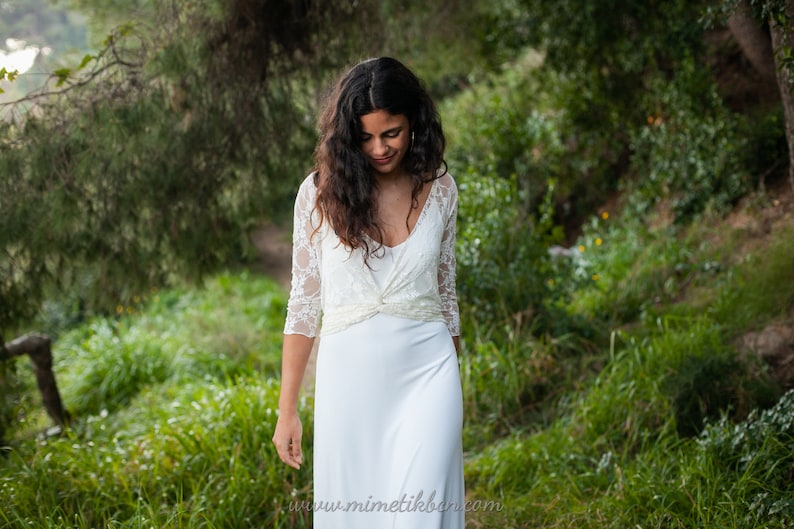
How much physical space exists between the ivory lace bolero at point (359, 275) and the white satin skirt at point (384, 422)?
6 cm

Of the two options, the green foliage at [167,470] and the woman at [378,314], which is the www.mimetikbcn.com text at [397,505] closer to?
the woman at [378,314]

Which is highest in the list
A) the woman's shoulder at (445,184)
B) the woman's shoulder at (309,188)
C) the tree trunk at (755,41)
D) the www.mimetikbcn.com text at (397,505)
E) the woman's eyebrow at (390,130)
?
the tree trunk at (755,41)

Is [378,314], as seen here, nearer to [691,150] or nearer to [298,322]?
[298,322]

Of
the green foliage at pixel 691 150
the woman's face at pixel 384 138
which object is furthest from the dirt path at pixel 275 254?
the woman's face at pixel 384 138

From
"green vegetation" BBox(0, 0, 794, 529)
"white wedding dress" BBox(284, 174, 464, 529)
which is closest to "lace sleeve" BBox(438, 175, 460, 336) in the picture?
"white wedding dress" BBox(284, 174, 464, 529)

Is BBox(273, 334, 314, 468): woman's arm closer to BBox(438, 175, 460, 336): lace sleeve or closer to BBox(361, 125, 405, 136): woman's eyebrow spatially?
BBox(438, 175, 460, 336): lace sleeve

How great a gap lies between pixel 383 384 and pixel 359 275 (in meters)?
0.38

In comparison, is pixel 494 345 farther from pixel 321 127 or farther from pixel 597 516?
pixel 321 127

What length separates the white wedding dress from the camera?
8.35 feet

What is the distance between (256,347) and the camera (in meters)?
8.17

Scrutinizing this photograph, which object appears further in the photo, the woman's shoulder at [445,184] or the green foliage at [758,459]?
the green foliage at [758,459]

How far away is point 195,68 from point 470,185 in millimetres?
2262

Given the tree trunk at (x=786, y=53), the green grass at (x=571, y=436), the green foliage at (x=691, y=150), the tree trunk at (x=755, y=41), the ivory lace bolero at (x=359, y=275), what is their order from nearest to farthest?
the ivory lace bolero at (x=359, y=275)
the tree trunk at (x=786, y=53)
the green grass at (x=571, y=436)
the tree trunk at (x=755, y=41)
the green foliage at (x=691, y=150)

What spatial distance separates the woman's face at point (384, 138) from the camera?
2.79m
